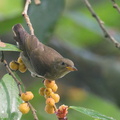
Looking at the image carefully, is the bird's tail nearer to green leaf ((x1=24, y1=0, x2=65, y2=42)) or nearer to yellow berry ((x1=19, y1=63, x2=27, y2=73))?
yellow berry ((x1=19, y1=63, x2=27, y2=73))

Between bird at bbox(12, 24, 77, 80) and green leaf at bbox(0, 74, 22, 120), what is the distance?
0.34 metres

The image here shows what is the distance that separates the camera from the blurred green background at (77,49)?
4238 millimetres

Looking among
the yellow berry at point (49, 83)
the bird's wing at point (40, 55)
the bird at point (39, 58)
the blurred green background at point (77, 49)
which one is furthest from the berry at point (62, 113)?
the blurred green background at point (77, 49)

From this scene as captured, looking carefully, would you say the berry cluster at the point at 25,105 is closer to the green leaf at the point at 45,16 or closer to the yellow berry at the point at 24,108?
the yellow berry at the point at 24,108

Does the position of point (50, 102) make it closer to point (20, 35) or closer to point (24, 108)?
point (24, 108)

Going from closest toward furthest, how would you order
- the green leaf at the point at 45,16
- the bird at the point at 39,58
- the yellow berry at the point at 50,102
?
the yellow berry at the point at 50,102 < the bird at the point at 39,58 < the green leaf at the point at 45,16

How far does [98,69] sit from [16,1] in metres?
1.56

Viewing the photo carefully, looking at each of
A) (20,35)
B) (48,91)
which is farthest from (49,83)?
(20,35)

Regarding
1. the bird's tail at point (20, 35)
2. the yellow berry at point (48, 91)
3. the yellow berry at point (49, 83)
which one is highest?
the bird's tail at point (20, 35)

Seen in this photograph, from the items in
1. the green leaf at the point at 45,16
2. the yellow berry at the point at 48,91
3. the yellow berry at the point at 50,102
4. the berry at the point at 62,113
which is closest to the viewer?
the berry at the point at 62,113

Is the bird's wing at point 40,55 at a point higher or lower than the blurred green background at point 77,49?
higher

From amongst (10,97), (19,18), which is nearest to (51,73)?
(10,97)

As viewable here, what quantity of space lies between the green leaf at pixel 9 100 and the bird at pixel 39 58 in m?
0.34

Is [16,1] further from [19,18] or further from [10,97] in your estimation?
[10,97]
